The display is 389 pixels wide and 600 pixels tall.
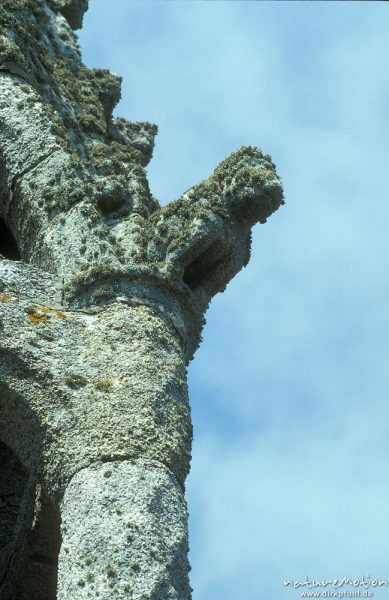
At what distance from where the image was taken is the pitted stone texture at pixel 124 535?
766cm

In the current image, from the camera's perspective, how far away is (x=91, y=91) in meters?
16.3

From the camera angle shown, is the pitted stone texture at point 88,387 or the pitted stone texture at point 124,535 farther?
the pitted stone texture at point 88,387

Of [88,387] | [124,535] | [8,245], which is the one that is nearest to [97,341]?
[88,387]

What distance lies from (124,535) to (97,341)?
1892 millimetres

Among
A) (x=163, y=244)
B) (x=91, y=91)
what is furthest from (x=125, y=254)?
(x=91, y=91)

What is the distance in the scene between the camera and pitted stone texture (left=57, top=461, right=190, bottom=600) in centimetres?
766

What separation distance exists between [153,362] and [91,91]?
7788 mm

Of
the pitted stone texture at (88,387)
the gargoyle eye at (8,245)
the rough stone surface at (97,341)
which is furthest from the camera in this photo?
the gargoyle eye at (8,245)

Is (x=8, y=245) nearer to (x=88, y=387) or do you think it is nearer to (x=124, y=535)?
(x=88, y=387)

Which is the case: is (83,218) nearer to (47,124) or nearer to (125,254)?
(125,254)

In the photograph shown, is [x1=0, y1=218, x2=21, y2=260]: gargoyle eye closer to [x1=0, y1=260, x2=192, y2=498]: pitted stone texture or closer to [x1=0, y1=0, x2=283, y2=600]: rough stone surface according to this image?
[x1=0, y1=0, x2=283, y2=600]: rough stone surface

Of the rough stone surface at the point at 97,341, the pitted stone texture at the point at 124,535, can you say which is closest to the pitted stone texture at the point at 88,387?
the rough stone surface at the point at 97,341

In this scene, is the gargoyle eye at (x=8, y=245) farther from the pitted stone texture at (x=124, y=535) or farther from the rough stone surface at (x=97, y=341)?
the pitted stone texture at (x=124, y=535)

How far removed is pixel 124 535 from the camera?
789cm
